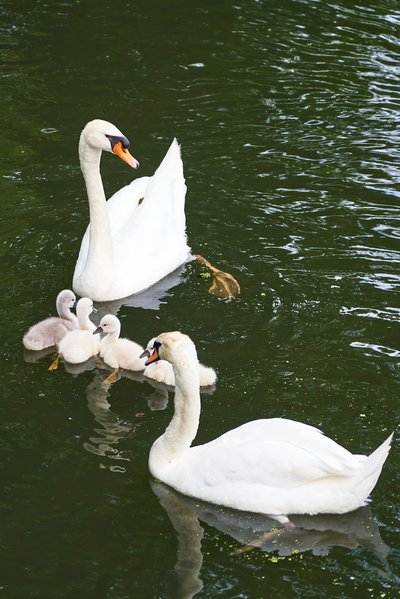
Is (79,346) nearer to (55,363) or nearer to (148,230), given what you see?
(55,363)

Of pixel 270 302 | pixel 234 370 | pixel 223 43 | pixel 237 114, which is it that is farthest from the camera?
pixel 223 43

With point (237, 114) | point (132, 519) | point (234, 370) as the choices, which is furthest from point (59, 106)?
point (132, 519)

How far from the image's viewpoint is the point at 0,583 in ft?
19.7

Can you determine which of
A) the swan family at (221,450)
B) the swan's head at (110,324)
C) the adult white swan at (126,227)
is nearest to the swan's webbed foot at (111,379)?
the swan family at (221,450)

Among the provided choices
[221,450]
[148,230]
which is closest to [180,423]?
[221,450]

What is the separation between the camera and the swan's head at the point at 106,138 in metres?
9.03

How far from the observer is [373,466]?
20.3 ft

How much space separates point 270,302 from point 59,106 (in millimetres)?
4838

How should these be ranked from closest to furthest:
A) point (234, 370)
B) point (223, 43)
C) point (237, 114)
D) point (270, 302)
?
point (234, 370) < point (270, 302) < point (237, 114) < point (223, 43)

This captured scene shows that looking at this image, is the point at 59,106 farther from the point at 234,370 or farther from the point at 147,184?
the point at 234,370

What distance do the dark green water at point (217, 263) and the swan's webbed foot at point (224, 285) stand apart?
98 mm

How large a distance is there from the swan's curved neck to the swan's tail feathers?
1091 millimetres

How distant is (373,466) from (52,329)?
299 cm

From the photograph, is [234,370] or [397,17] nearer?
[234,370]
